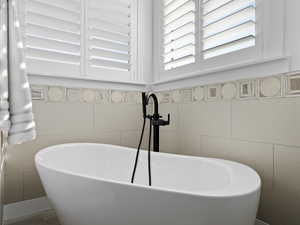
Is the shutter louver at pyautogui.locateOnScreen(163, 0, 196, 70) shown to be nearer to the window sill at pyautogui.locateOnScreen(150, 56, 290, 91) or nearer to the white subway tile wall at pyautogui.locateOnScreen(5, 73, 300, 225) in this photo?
the window sill at pyautogui.locateOnScreen(150, 56, 290, 91)

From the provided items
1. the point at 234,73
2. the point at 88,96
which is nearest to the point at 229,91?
the point at 234,73

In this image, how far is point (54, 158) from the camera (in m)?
1.25

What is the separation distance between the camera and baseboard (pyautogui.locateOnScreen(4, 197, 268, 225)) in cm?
135

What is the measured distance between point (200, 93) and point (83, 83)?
0.91m

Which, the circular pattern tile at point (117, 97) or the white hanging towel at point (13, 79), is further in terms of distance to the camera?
the circular pattern tile at point (117, 97)

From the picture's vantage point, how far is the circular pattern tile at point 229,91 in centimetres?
123

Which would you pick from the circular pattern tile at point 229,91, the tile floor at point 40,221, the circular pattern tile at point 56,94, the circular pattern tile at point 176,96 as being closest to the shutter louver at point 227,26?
the circular pattern tile at point 229,91

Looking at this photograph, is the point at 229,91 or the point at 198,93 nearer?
the point at 229,91

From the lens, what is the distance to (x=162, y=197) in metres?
0.64

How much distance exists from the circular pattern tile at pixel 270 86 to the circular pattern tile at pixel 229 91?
16 cm

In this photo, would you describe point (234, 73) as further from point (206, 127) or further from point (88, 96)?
point (88, 96)

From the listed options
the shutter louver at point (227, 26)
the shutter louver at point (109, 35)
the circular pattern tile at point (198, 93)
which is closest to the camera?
the shutter louver at point (227, 26)

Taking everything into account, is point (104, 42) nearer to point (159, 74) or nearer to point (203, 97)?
point (159, 74)

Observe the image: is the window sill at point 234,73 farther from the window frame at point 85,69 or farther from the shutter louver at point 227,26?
the window frame at point 85,69
